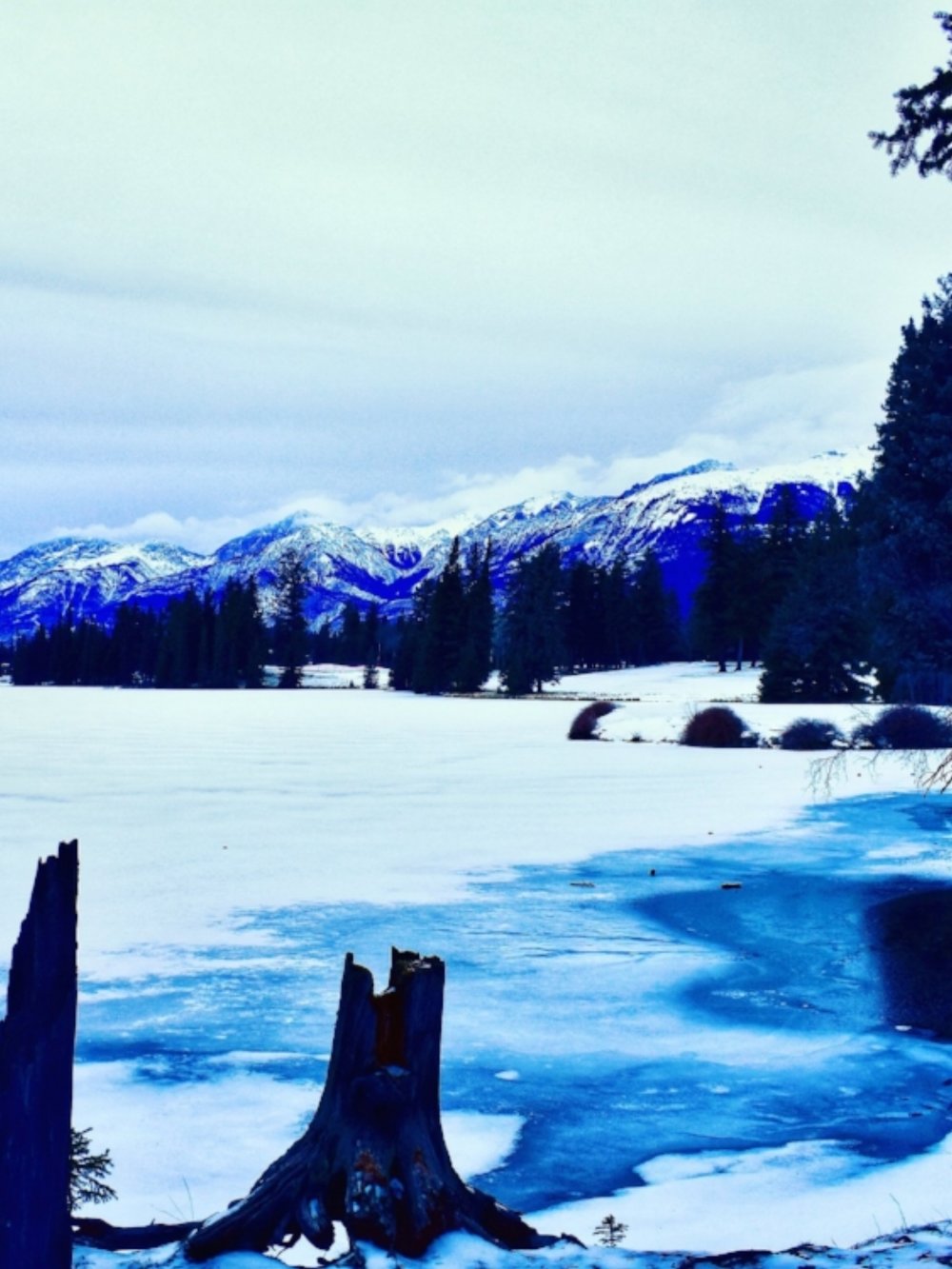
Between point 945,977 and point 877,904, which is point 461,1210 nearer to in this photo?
point 945,977

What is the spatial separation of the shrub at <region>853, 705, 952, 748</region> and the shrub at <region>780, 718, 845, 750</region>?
63.3 inches

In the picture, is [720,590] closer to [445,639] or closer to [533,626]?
[533,626]

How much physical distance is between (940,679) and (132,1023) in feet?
99.1

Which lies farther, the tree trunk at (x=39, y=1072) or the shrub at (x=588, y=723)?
the shrub at (x=588, y=723)

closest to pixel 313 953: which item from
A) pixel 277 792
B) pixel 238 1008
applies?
pixel 238 1008

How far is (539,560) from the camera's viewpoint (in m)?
78.2

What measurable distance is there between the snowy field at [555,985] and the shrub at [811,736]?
9.91 meters

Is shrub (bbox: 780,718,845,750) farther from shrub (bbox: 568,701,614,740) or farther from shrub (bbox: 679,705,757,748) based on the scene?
shrub (bbox: 568,701,614,740)

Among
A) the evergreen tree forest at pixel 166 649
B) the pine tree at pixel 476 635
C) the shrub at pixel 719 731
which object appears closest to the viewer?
the shrub at pixel 719 731

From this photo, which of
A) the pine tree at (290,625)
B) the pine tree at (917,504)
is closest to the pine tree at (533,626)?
the pine tree at (290,625)

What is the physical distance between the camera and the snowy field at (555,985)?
15.8 feet

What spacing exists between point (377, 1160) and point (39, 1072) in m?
1.07

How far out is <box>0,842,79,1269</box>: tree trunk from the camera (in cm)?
233

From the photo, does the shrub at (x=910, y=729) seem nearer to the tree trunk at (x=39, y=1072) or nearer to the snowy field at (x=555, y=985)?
the snowy field at (x=555, y=985)
